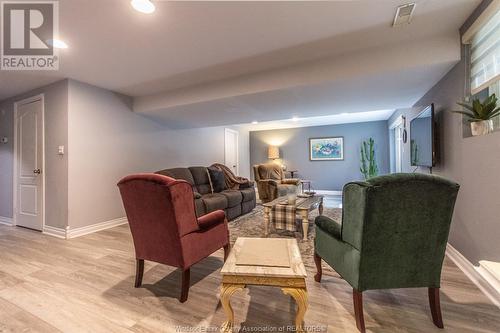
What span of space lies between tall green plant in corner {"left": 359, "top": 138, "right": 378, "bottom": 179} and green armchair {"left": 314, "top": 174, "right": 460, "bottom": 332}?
5.32 meters

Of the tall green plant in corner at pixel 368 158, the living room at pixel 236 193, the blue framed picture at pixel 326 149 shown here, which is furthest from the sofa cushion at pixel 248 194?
the tall green plant in corner at pixel 368 158

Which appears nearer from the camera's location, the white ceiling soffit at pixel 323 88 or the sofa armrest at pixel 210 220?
the sofa armrest at pixel 210 220

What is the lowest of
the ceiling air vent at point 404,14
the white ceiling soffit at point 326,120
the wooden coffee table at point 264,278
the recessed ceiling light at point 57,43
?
the wooden coffee table at point 264,278

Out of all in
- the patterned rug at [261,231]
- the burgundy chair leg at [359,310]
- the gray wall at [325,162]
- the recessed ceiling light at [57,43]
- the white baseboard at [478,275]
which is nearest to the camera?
the burgundy chair leg at [359,310]

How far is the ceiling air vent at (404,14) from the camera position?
175 cm

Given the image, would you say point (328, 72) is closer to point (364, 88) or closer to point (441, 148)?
point (364, 88)

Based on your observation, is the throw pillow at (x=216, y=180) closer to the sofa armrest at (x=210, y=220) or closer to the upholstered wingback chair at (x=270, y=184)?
the upholstered wingback chair at (x=270, y=184)

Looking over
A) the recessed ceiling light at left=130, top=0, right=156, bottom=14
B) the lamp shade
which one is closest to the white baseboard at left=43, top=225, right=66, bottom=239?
the recessed ceiling light at left=130, top=0, right=156, bottom=14

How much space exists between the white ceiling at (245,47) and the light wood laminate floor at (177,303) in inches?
83.8

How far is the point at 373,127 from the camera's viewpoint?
6.64 m

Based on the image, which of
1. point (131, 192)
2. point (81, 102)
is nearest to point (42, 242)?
point (81, 102)

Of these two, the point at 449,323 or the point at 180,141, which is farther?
the point at 180,141

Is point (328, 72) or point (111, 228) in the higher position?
point (328, 72)

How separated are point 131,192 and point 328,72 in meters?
2.37
